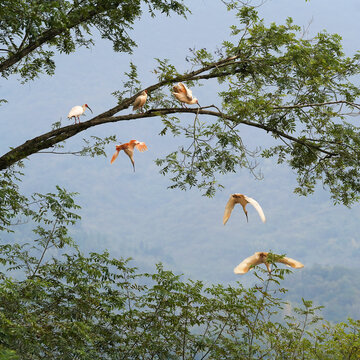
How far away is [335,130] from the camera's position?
551cm

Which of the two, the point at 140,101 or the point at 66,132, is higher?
the point at 140,101

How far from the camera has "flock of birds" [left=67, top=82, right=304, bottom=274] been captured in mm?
2346

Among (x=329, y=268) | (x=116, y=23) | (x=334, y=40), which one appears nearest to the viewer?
(x=334, y=40)

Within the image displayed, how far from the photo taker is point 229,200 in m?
2.66

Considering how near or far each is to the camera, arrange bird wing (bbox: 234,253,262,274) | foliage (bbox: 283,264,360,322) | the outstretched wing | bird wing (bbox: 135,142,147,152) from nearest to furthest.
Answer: bird wing (bbox: 234,253,262,274)
bird wing (bbox: 135,142,147,152)
the outstretched wing
foliage (bbox: 283,264,360,322)

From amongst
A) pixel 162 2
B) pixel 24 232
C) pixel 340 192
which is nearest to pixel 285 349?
pixel 340 192

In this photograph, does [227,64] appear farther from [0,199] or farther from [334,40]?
[0,199]

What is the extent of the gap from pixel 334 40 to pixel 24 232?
9131cm

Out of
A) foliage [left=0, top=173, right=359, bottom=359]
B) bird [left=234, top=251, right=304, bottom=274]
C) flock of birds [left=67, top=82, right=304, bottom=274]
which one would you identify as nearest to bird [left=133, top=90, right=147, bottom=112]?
flock of birds [left=67, top=82, right=304, bottom=274]

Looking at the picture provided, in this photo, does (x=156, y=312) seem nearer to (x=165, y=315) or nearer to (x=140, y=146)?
(x=165, y=315)

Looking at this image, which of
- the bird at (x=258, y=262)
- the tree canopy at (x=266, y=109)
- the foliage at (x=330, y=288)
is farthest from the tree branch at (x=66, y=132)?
the foliage at (x=330, y=288)

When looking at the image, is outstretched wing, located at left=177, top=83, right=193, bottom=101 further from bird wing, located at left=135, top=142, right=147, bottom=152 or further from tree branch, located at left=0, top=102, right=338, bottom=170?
bird wing, located at left=135, top=142, right=147, bottom=152

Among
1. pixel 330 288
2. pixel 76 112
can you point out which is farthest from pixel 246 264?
pixel 330 288

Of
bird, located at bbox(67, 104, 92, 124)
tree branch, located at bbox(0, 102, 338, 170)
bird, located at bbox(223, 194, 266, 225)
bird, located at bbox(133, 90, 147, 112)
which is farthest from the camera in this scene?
bird, located at bbox(67, 104, 92, 124)
